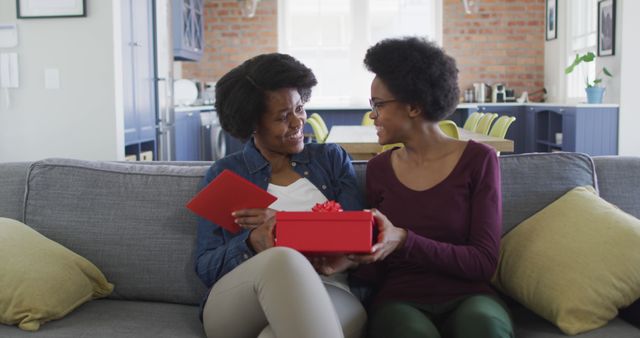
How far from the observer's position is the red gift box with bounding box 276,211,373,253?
160cm

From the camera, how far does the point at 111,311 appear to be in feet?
6.52

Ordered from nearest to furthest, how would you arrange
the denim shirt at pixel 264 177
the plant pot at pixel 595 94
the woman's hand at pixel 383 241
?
the woman's hand at pixel 383 241
the denim shirt at pixel 264 177
the plant pot at pixel 595 94

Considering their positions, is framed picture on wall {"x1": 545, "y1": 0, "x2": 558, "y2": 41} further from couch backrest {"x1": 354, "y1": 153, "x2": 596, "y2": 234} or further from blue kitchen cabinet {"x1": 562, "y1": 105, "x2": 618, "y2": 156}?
couch backrest {"x1": 354, "y1": 153, "x2": 596, "y2": 234}

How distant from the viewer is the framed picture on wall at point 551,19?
349 inches

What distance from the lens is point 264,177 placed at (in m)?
2.07

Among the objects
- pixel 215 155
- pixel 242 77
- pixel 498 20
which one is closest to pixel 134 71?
pixel 215 155

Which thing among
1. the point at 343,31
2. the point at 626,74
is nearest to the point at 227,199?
the point at 626,74

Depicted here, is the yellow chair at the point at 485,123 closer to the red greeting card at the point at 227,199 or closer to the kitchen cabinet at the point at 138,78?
the kitchen cabinet at the point at 138,78

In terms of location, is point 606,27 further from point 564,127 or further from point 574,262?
point 574,262

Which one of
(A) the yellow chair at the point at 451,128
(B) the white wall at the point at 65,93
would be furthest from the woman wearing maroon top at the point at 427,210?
(B) the white wall at the point at 65,93

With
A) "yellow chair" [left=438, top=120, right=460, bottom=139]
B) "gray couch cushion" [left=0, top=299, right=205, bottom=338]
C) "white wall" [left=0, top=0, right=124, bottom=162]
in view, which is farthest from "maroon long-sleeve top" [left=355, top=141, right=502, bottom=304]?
"white wall" [left=0, top=0, right=124, bottom=162]

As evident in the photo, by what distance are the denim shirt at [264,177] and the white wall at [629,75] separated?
5.13 metres

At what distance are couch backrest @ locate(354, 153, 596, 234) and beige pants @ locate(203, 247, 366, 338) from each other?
0.57 metres

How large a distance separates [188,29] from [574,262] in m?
7.12
